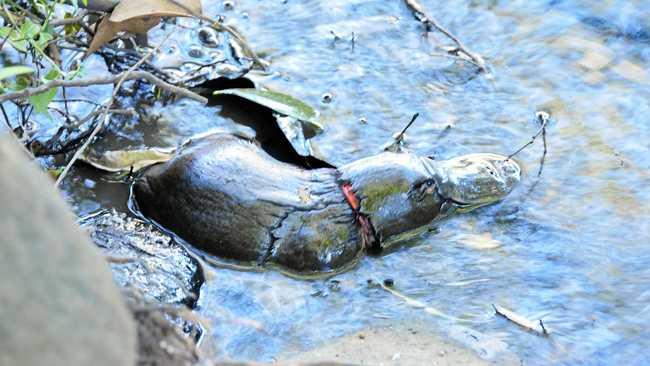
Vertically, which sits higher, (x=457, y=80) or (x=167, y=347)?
(x=167, y=347)

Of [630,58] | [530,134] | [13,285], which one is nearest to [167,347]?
[13,285]

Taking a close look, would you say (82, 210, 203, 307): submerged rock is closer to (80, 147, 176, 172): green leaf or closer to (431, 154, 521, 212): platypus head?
(80, 147, 176, 172): green leaf

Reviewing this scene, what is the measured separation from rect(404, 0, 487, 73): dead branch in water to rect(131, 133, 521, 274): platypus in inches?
41.6

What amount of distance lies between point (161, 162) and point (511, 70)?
6.24 ft

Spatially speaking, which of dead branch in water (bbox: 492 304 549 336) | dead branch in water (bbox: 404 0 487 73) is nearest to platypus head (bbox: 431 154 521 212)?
dead branch in water (bbox: 492 304 549 336)

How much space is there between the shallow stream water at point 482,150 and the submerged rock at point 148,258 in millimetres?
102

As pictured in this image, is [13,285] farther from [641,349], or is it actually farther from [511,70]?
[511,70]

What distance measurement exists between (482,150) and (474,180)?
0.34m

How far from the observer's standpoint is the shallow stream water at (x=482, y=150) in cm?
322

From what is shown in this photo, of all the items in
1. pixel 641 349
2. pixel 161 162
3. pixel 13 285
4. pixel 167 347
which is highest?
pixel 13 285

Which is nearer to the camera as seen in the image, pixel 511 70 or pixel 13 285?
pixel 13 285

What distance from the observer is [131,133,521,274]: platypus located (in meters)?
3.42

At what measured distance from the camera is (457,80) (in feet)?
→ 14.7

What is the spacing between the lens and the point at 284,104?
4.21 meters
